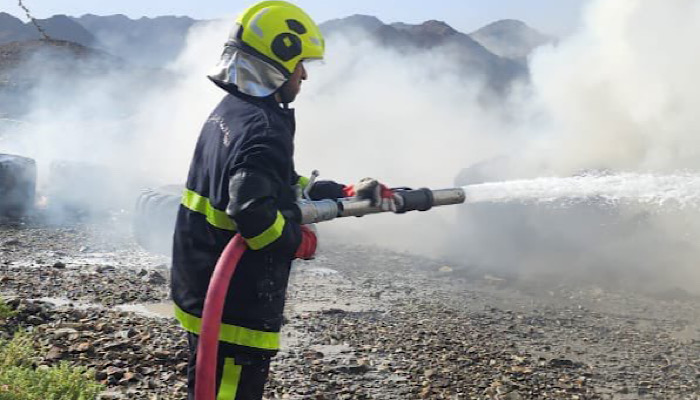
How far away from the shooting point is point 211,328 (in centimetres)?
215

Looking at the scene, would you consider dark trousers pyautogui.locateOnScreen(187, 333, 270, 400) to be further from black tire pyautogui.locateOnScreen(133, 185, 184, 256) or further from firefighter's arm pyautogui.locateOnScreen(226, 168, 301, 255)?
black tire pyautogui.locateOnScreen(133, 185, 184, 256)

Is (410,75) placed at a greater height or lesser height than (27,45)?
lesser

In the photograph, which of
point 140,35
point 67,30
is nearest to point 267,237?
point 140,35

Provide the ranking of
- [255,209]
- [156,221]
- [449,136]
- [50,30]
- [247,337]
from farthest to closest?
[50,30], [449,136], [156,221], [247,337], [255,209]

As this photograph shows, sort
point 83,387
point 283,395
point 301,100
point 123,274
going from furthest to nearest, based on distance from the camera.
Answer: point 301,100 → point 123,274 → point 283,395 → point 83,387

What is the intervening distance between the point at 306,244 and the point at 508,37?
3001 centimetres

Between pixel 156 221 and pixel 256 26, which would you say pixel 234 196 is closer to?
pixel 256 26

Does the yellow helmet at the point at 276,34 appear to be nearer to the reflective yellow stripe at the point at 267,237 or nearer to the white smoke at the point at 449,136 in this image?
the reflective yellow stripe at the point at 267,237

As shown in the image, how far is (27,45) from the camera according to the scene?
2420cm

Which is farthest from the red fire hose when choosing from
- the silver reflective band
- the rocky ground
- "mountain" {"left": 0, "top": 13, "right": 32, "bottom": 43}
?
"mountain" {"left": 0, "top": 13, "right": 32, "bottom": 43}

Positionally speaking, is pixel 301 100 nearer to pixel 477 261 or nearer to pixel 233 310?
pixel 477 261

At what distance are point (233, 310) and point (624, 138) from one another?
8.33 metres

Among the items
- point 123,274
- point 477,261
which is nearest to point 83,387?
point 123,274

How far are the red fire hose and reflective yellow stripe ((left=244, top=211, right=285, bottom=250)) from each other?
0.08 meters
